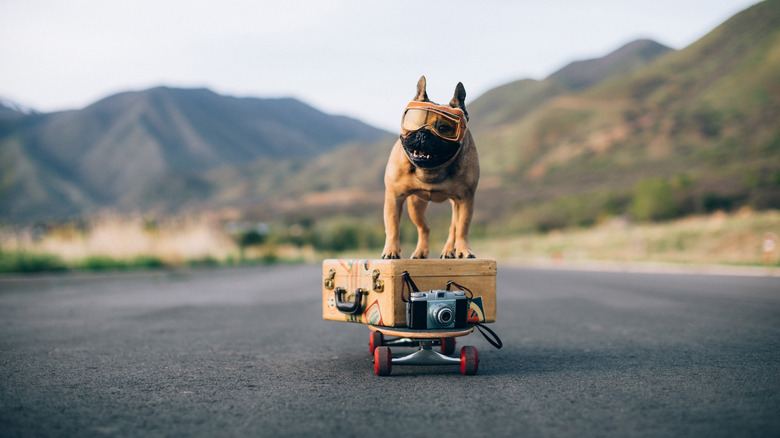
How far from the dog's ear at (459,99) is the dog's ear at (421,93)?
0.22 m

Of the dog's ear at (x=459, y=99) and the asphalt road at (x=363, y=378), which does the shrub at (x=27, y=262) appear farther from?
the dog's ear at (x=459, y=99)

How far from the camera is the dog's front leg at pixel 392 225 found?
538 cm

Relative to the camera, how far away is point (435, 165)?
196 inches

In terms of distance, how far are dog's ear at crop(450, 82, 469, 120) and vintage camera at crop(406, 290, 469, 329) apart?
1.49 meters

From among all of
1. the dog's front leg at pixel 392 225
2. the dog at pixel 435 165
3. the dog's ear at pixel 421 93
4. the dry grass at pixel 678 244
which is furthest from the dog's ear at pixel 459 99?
the dry grass at pixel 678 244

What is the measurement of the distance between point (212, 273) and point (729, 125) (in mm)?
88597

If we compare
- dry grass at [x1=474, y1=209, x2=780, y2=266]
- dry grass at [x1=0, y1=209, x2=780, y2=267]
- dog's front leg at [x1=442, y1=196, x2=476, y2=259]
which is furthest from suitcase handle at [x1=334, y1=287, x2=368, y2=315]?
dry grass at [x1=474, y1=209, x2=780, y2=266]

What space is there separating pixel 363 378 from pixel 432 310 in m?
0.80

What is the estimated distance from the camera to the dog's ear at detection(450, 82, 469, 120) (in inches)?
196

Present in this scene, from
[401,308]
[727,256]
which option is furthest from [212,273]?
[727,256]

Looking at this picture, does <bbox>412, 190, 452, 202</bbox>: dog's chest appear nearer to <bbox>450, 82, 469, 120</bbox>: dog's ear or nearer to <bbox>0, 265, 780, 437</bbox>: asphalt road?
<bbox>450, 82, 469, 120</bbox>: dog's ear

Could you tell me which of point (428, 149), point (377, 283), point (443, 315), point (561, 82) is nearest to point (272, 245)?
point (377, 283)

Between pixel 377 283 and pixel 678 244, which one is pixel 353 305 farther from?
pixel 678 244

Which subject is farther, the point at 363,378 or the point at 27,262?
the point at 27,262
